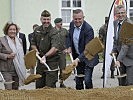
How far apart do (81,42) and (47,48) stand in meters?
0.72

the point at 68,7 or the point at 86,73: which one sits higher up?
the point at 68,7

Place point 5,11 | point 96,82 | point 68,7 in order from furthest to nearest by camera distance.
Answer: point 68,7 → point 5,11 → point 96,82

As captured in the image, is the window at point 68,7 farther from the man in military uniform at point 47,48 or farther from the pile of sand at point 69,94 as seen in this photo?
the pile of sand at point 69,94

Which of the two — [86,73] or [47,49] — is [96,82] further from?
[47,49]

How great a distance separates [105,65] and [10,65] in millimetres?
1482

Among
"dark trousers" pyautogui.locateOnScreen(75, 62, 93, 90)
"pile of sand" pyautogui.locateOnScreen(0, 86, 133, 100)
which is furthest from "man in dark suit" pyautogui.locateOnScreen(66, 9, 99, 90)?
"pile of sand" pyautogui.locateOnScreen(0, 86, 133, 100)

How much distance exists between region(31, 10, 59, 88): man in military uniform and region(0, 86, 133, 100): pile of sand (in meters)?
2.46

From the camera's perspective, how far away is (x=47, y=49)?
7.62 m

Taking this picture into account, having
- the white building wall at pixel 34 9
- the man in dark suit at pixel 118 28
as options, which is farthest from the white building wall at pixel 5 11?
the man in dark suit at pixel 118 28

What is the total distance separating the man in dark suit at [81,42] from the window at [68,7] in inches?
497

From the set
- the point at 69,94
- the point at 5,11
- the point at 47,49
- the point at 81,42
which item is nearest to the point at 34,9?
the point at 5,11

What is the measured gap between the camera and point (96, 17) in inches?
822

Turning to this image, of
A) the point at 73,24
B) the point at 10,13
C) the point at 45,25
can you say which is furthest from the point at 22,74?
the point at 10,13

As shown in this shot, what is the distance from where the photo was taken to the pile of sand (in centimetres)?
477
